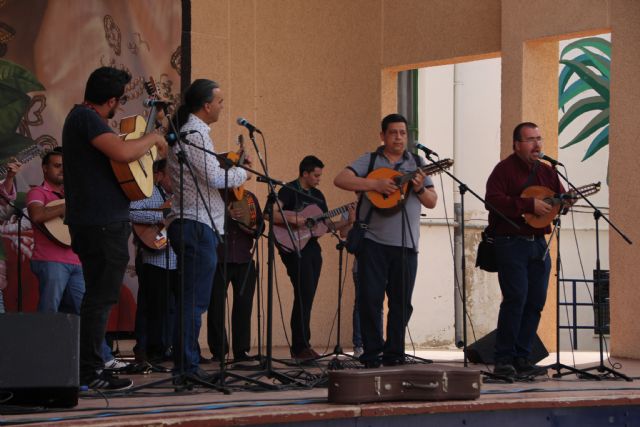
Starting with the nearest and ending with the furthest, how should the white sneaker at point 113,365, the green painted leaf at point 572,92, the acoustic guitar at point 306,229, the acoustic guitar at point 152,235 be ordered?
the white sneaker at point 113,365 → the acoustic guitar at point 152,235 → the acoustic guitar at point 306,229 → the green painted leaf at point 572,92

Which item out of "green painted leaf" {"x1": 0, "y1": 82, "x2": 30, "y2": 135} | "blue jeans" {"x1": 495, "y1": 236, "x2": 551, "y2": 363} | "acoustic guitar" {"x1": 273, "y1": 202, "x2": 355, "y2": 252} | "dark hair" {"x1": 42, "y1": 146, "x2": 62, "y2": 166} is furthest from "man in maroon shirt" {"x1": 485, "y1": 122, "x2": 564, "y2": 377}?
"green painted leaf" {"x1": 0, "y1": 82, "x2": 30, "y2": 135}

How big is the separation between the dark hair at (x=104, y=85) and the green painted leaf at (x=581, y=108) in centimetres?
1246

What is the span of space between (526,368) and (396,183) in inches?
56.9

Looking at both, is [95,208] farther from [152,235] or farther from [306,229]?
[306,229]

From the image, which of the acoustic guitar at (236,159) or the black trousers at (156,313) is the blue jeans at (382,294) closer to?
the acoustic guitar at (236,159)

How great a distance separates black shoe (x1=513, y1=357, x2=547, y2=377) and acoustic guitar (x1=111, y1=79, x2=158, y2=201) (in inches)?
110

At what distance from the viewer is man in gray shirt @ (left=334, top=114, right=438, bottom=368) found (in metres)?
7.18

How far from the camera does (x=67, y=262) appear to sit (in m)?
7.60

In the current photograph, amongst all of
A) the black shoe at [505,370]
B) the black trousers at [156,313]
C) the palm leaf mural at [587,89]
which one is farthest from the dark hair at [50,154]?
the palm leaf mural at [587,89]

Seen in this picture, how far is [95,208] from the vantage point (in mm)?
5617

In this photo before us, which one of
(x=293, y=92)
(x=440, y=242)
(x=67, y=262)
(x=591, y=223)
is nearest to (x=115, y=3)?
(x=293, y=92)

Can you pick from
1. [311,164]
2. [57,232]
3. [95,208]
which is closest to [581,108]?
[311,164]

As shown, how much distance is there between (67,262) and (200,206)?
1.74m

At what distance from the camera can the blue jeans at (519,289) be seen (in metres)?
7.17
